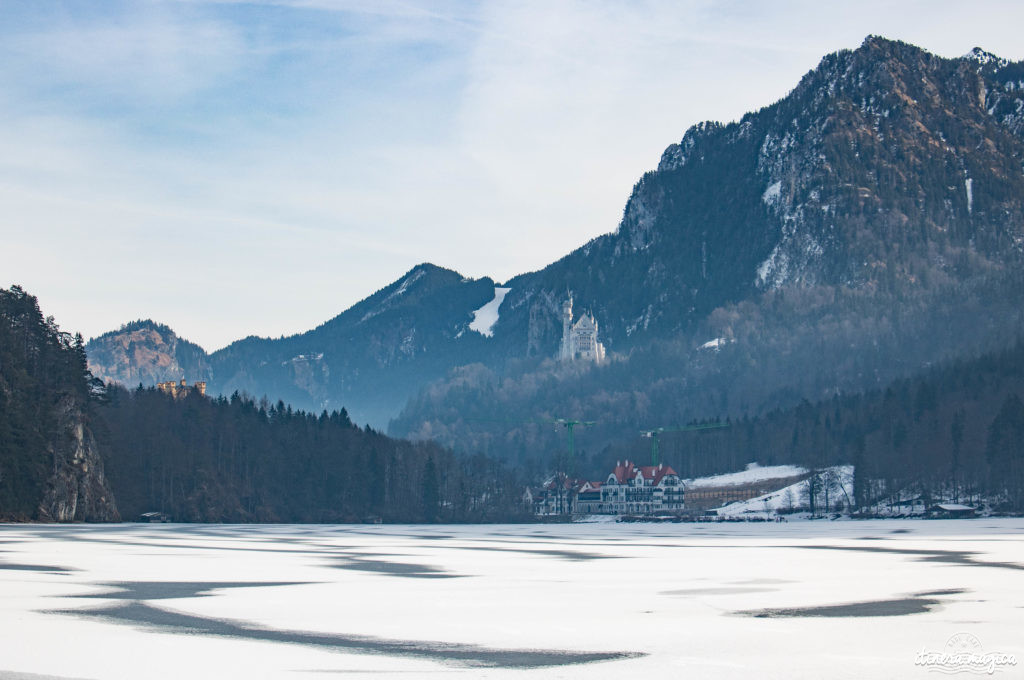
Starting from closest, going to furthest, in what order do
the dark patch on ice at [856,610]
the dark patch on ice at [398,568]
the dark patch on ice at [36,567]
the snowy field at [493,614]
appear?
the snowy field at [493,614] → the dark patch on ice at [856,610] → the dark patch on ice at [36,567] → the dark patch on ice at [398,568]

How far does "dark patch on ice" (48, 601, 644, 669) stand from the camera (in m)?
33.3

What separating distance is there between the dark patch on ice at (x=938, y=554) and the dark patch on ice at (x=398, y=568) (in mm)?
28164

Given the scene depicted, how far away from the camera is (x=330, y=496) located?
17775cm

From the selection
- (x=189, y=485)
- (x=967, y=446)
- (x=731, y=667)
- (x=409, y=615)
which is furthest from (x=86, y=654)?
(x=967, y=446)

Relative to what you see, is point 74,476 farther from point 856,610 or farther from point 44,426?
point 856,610

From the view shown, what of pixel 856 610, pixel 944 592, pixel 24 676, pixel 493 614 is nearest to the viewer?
pixel 24 676

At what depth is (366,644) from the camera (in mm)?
35625

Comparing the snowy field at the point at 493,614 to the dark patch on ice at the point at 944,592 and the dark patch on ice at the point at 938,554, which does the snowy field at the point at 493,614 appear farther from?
the dark patch on ice at the point at 938,554

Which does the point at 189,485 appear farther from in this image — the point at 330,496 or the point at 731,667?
the point at 731,667

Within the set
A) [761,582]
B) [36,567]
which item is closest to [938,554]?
[761,582]
